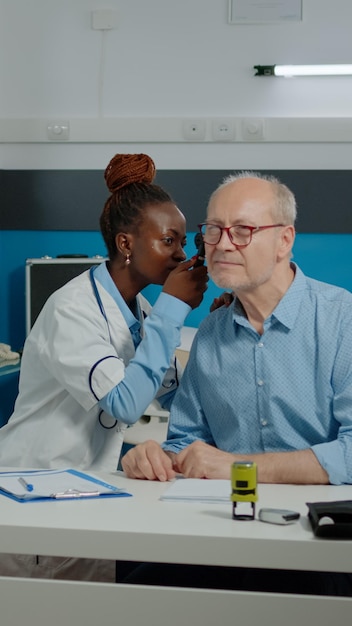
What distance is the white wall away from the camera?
382 centimetres

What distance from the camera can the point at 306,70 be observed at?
3.77 metres

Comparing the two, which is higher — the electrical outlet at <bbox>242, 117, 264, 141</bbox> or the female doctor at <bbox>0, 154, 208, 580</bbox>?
the electrical outlet at <bbox>242, 117, 264, 141</bbox>

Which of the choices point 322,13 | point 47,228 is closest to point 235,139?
point 322,13

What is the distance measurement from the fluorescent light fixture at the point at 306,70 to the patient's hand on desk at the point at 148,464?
234cm

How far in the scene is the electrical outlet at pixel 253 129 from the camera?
12.5 ft

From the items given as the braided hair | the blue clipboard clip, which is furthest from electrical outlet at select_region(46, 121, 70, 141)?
the blue clipboard clip

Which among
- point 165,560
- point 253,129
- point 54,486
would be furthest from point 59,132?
point 165,560

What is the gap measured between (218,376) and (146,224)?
0.53 meters

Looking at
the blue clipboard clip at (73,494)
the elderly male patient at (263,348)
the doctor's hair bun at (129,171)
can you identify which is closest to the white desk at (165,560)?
the blue clipboard clip at (73,494)

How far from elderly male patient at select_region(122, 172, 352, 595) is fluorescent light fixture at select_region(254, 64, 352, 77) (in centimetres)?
185

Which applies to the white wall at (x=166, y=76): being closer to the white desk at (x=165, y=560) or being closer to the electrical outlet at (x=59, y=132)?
the electrical outlet at (x=59, y=132)

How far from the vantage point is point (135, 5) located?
12.8 ft

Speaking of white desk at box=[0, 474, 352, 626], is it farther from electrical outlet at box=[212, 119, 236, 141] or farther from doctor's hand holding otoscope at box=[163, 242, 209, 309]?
electrical outlet at box=[212, 119, 236, 141]

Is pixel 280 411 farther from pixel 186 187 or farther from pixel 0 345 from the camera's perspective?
pixel 186 187
